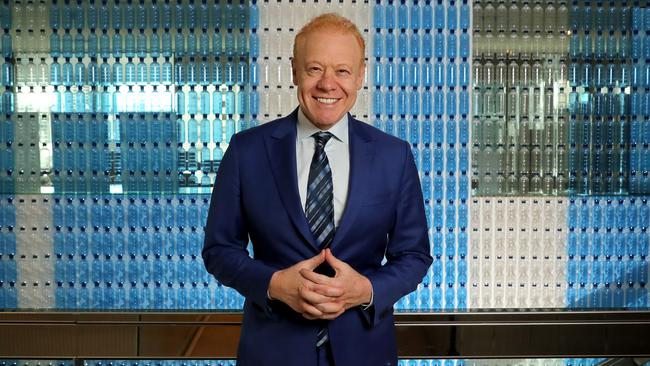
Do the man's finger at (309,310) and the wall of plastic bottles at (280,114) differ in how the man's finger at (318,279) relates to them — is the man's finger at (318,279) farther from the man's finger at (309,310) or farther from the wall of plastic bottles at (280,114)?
the wall of plastic bottles at (280,114)

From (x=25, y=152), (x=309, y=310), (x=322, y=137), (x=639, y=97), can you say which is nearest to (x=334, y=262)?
(x=309, y=310)

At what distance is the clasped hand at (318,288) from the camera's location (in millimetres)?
1557

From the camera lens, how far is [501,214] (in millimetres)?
4789

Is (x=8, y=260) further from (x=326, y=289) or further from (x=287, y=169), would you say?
(x=326, y=289)

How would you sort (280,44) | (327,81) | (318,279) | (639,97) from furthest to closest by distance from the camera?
(639,97) → (280,44) → (327,81) → (318,279)

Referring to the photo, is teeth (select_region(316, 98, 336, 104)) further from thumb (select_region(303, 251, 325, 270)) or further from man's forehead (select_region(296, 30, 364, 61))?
thumb (select_region(303, 251, 325, 270))

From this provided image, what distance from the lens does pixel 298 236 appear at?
170cm

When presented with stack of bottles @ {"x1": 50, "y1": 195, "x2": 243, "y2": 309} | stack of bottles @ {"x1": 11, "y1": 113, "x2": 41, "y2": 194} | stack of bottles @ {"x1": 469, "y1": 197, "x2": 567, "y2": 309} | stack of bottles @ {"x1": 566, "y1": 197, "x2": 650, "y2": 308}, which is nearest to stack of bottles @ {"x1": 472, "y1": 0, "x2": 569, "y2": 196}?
stack of bottles @ {"x1": 469, "y1": 197, "x2": 567, "y2": 309}

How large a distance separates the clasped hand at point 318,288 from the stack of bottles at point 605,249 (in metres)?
3.53

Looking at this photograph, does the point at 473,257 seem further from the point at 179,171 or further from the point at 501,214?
the point at 179,171

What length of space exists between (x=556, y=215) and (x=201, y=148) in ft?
7.57

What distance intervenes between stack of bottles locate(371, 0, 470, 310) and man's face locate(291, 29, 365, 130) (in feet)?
9.77

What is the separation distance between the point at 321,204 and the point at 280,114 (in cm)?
304

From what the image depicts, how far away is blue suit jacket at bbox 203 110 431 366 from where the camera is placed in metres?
1.71
